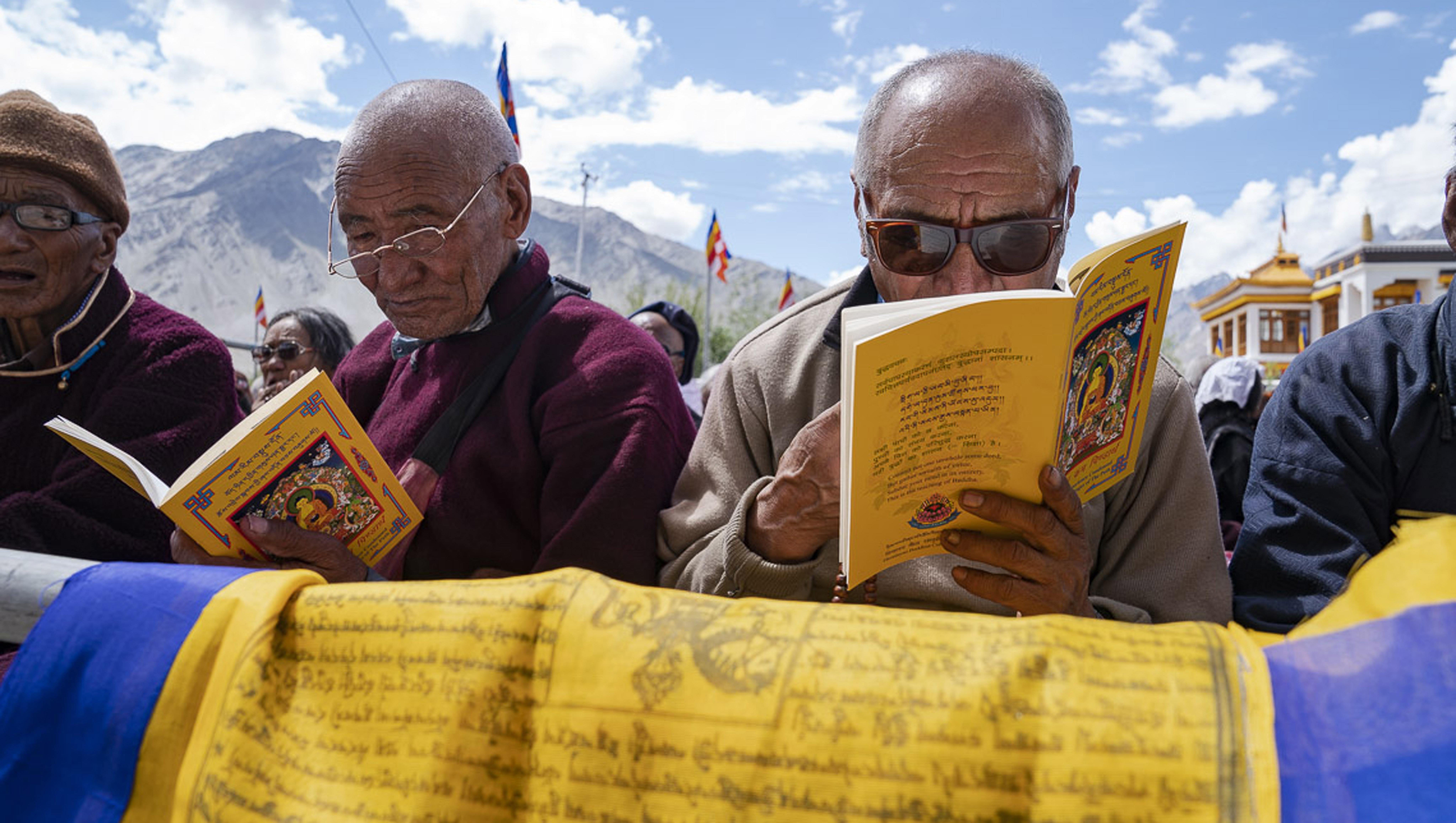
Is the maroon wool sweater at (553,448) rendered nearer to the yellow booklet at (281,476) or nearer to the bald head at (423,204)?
the bald head at (423,204)

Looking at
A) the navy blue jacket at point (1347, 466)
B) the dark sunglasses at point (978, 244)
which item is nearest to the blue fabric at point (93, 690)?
the dark sunglasses at point (978, 244)

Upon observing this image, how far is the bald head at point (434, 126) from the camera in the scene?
6.70 feet

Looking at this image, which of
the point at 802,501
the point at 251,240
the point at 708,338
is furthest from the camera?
the point at 251,240

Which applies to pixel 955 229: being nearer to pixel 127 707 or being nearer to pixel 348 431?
pixel 348 431

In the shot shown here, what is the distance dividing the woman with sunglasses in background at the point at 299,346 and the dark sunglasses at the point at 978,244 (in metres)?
3.66

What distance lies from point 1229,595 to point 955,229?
75 centimetres

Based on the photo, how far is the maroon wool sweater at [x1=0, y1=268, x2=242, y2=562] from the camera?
1998 millimetres

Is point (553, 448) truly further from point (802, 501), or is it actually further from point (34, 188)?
point (34, 188)

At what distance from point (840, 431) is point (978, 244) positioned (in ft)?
1.57

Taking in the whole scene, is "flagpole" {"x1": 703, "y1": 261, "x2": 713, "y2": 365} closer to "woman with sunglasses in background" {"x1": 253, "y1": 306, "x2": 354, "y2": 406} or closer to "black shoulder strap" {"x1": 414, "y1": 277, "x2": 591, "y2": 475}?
"woman with sunglasses in background" {"x1": 253, "y1": 306, "x2": 354, "y2": 406}

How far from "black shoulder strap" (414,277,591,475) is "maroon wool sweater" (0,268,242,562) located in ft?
2.12

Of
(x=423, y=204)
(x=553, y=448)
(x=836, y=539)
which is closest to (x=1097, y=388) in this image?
(x=836, y=539)

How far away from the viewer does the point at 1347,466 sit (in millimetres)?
1638

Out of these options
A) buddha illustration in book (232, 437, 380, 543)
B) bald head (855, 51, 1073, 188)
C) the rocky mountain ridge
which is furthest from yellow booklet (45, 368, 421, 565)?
the rocky mountain ridge
